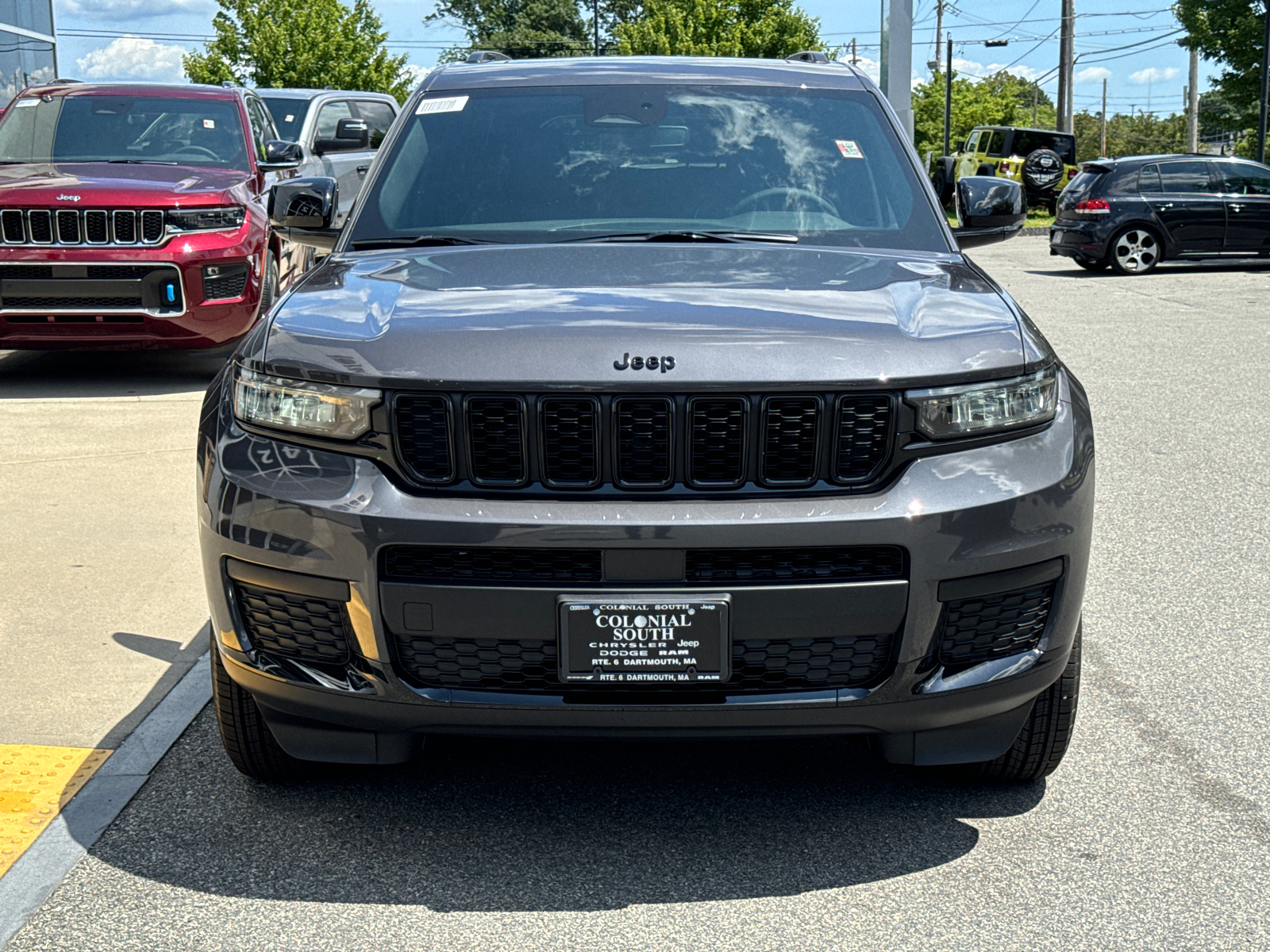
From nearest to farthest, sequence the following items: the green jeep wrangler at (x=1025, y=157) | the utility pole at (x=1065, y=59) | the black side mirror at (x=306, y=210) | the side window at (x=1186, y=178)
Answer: the black side mirror at (x=306, y=210) < the side window at (x=1186, y=178) < the green jeep wrangler at (x=1025, y=157) < the utility pole at (x=1065, y=59)

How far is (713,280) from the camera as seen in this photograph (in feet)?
A: 11.1

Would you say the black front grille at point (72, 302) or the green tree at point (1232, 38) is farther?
the green tree at point (1232, 38)

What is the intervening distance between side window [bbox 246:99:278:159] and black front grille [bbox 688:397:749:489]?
8.67 m

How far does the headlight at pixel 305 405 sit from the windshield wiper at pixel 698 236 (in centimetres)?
110

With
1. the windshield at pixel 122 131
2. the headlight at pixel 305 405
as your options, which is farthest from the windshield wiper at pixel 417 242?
the windshield at pixel 122 131

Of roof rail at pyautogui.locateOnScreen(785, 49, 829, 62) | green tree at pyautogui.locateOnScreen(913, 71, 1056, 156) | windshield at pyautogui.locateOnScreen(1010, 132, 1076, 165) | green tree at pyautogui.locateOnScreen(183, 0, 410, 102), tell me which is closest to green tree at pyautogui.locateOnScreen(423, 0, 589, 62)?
green tree at pyautogui.locateOnScreen(913, 71, 1056, 156)

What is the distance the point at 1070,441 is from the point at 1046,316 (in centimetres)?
1209

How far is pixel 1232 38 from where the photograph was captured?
3173 cm

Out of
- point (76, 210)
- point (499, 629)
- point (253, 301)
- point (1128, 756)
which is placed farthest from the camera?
point (253, 301)

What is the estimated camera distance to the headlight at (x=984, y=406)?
9.71ft

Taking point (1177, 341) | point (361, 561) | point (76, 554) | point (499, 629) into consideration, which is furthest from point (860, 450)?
point (1177, 341)

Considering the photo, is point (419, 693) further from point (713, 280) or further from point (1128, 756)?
point (1128, 756)

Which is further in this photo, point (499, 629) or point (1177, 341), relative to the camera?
point (1177, 341)

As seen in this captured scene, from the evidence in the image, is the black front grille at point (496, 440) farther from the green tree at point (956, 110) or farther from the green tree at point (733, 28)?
the green tree at point (956, 110)
